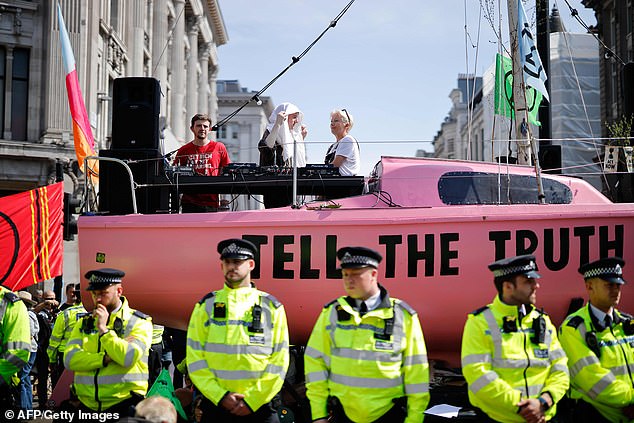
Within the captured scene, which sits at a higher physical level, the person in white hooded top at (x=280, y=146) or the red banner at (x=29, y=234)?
the person in white hooded top at (x=280, y=146)

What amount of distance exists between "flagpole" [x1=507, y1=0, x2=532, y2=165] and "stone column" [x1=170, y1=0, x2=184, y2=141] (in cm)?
→ 3178

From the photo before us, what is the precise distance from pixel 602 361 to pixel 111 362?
12.0 feet

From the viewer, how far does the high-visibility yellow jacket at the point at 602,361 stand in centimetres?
505

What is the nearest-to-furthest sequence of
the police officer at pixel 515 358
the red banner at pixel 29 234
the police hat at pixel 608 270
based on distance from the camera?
the police officer at pixel 515 358 < the police hat at pixel 608 270 < the red banner at pixel 29 234

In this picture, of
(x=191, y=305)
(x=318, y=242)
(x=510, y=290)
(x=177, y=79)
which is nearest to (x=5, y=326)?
(x=191, y=305)

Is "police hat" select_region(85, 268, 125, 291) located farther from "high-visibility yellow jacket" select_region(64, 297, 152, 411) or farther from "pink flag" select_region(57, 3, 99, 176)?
"pink flag" select_region(57, 3, 99, 176)

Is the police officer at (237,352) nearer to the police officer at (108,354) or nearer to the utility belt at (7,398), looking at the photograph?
the police officer at (108,354)

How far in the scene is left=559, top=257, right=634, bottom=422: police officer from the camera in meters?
5.06

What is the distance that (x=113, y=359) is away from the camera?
564 centimetres

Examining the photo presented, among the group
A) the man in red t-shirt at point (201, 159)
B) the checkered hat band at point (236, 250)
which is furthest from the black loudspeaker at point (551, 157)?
the checkered hat band at point (236, 250)

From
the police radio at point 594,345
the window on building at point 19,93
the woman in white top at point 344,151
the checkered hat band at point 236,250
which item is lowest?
the police radio at point 594,345

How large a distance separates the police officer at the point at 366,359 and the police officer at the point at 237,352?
37 cm

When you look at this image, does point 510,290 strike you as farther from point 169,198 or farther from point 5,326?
point 169,198

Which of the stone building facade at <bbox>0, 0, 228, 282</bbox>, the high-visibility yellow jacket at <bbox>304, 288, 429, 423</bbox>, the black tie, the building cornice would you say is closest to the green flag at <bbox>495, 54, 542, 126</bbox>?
the black tie
